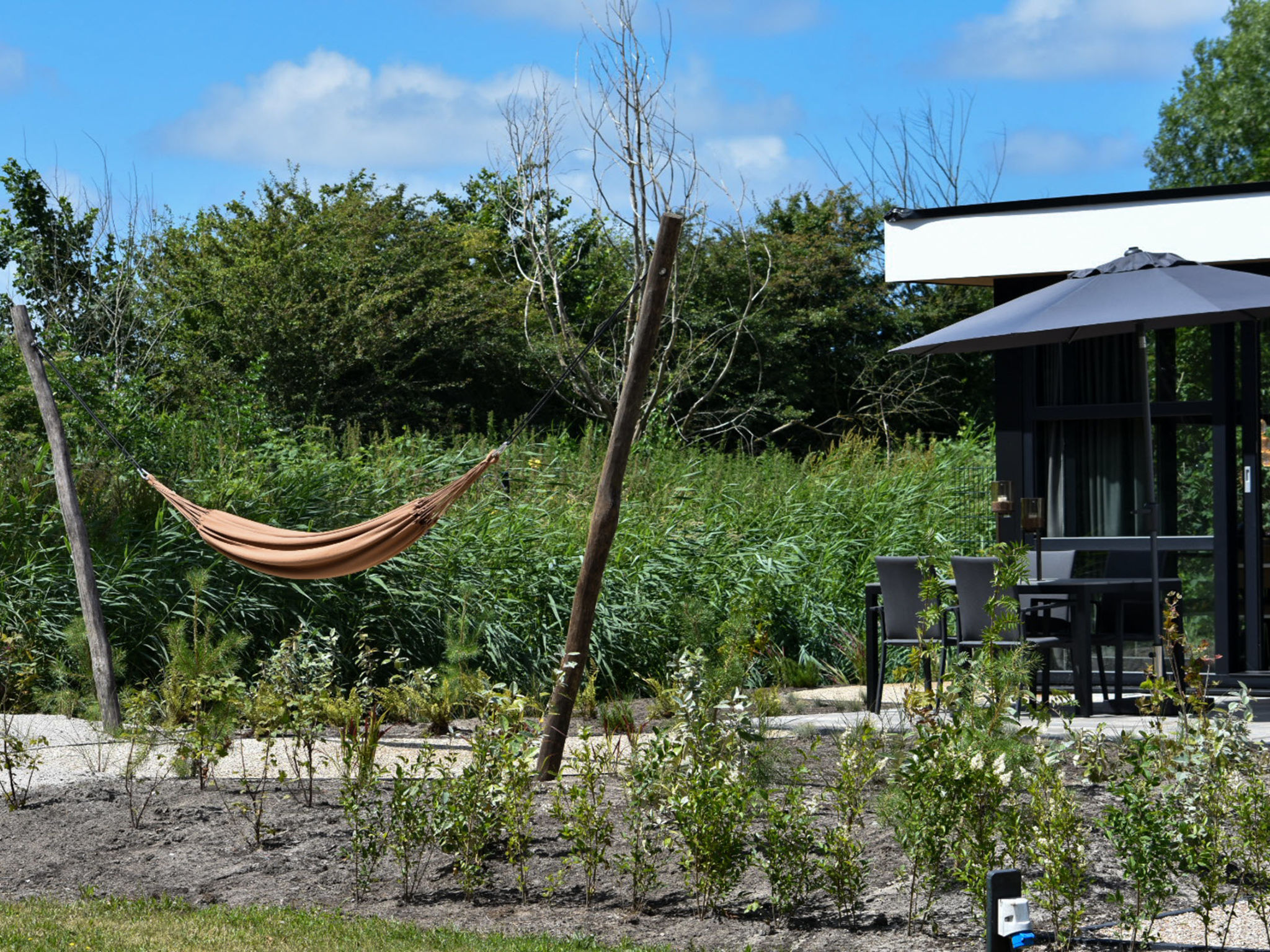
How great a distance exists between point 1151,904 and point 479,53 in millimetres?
7060

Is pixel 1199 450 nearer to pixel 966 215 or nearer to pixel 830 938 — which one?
pixel 966 215

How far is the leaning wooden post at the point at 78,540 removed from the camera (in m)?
6.00

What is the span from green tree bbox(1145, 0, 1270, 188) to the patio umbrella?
950 inches

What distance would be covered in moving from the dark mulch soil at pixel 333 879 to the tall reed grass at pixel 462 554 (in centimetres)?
197

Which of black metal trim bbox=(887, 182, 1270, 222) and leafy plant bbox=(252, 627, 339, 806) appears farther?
black metal trim bbox=(887, 182, 1270, 222)

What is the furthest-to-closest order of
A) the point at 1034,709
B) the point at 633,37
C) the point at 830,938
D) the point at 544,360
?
the point at 544,360 < the point at 633,37 < the point at 1034,709 < the point at 830,938

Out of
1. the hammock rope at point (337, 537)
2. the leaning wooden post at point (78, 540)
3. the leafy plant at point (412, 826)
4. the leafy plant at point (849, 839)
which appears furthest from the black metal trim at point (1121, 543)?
the leaning wooden post at point (78, 540)

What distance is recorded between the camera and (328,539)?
17.8 ft

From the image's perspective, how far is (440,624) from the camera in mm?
7355

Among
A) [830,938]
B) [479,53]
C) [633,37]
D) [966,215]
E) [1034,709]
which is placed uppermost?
[633,37]

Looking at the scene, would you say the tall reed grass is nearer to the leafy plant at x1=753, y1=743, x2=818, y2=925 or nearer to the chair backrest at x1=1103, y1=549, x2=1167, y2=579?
the chair backrest at x1=1103, y1=549, x2=1167, y2=579

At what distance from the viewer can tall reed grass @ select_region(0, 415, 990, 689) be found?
7.03 meters

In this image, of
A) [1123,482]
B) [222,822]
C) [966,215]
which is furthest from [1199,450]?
[222,822]

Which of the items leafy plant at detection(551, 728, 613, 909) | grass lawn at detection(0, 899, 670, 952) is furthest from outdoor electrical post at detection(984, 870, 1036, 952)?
leafy plant at detection(551, 728, 613, 909)
